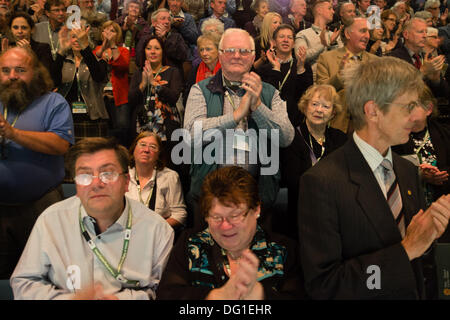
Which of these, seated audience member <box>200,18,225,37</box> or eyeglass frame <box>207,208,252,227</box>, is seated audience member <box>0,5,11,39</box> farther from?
eyeglass frame <box>207,208,252,227</box>

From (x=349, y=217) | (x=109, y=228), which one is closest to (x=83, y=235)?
(x=109, y=228)

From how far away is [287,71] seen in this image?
3.82m

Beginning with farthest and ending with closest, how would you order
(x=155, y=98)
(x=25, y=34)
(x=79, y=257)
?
(x=25, y=34)
(x=155, y=98)
(x=79, y=257)

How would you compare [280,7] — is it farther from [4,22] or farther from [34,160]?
[34,160]

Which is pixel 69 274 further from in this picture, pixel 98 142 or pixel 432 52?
pixel 432 52

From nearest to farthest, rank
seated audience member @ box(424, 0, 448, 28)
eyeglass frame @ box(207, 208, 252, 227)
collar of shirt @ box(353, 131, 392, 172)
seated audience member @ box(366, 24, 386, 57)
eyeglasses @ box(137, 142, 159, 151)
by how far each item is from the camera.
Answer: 1. collar of shirt @ box(353, 131, 392, 172)
2. eyeglass frame @ box(207, 208, 252, 227)
3. eyeglasses @ box(137, 142, 159, 151)
4. seated audience member @ box(366, 24, 386, 57)
5. seated audience member @ box(424, 0, 448, 28)

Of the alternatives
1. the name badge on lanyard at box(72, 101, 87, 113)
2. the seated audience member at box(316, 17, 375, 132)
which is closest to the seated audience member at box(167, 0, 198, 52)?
the name badge on lanyard at box(72, 101, 87, 113)

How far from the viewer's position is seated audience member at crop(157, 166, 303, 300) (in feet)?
6.07

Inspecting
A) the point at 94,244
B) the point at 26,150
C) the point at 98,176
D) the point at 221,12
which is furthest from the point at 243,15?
the point at 94,244

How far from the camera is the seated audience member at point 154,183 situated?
3.10m

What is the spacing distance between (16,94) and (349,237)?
2.05 metres

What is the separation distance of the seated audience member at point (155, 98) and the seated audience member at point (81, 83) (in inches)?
13.8

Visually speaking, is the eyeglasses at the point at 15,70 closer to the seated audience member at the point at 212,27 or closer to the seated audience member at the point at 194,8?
the seated audience member at the point at 212,27

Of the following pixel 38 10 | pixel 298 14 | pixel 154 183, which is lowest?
pixel 154 183
